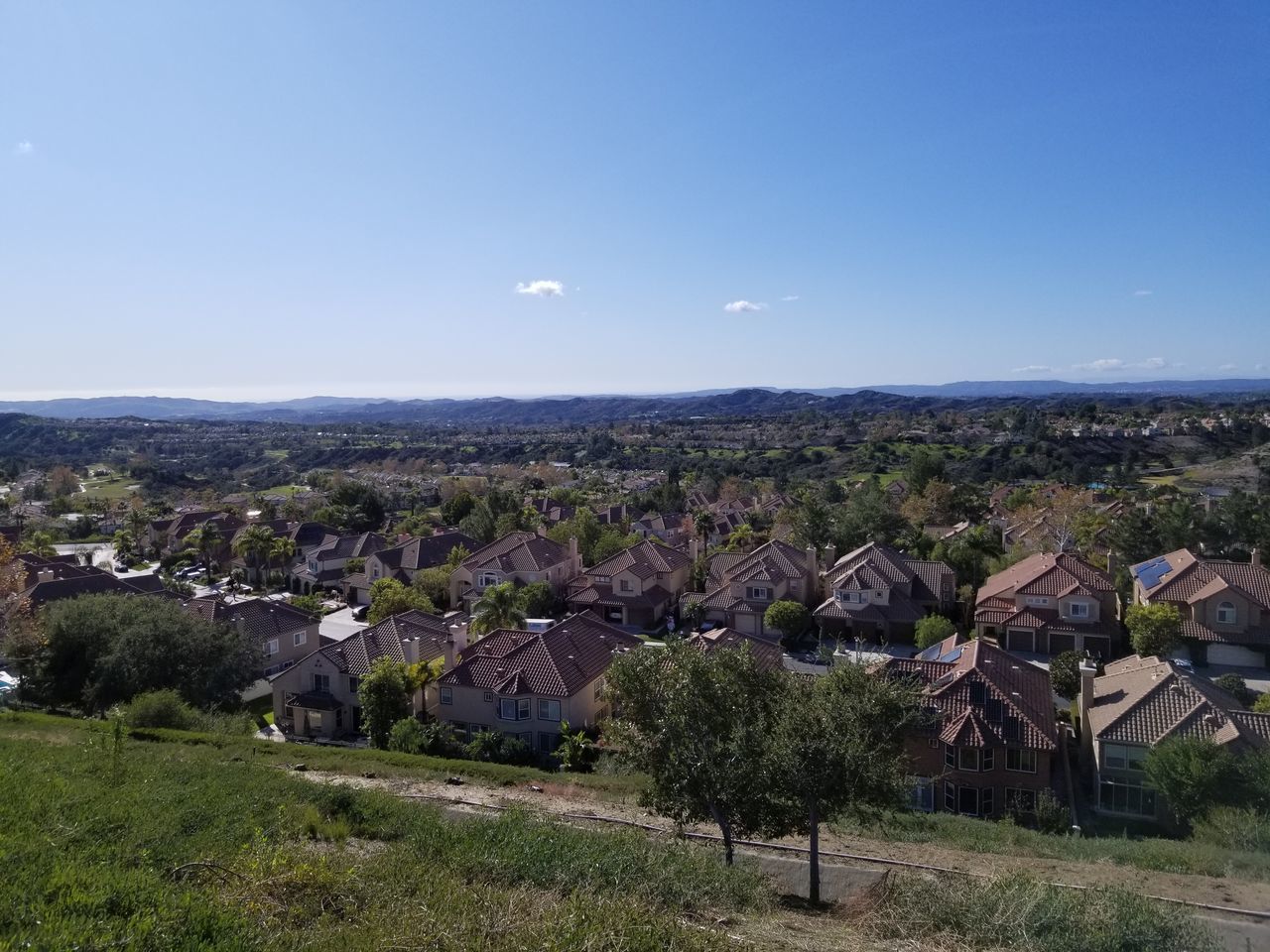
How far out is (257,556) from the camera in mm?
58719

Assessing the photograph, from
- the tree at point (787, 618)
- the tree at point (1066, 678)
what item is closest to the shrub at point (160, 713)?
the tree at point (787, 618)

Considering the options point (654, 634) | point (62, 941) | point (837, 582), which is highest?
point (62, 941)

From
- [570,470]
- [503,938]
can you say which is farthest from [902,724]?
[570,470]

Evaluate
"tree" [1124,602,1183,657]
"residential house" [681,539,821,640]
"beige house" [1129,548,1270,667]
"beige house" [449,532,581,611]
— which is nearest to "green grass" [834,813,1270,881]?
"tree" [1124,602,1183,657]

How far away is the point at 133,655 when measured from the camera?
26.3 metres

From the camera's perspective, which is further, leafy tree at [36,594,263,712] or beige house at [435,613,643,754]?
leafy tree at [36,594,263,712]

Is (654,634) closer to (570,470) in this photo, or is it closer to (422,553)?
(422,553)

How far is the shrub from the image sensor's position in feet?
75.0

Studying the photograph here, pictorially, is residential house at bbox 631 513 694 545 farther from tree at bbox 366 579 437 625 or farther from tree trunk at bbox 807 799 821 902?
tree trunk at bbox 807 799 821 902

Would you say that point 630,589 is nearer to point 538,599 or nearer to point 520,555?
point 538,599

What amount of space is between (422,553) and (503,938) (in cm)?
4692

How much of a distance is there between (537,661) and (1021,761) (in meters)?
15.1

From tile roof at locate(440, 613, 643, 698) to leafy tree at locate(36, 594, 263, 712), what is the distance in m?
8.38

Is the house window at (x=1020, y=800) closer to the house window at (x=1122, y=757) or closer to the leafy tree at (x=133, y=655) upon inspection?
the house window at (x=1122, y=757)
